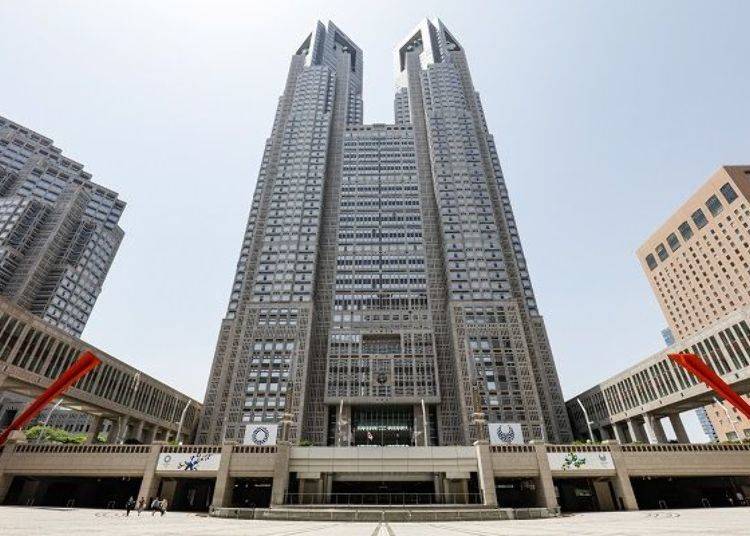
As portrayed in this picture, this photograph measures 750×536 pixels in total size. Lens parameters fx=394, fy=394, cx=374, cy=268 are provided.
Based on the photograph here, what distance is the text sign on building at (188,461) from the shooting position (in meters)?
44.2

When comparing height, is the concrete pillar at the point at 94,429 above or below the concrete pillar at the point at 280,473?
above

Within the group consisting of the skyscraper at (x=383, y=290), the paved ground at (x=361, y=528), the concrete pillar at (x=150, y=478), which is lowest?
the paved ground at (x=361, y=528)

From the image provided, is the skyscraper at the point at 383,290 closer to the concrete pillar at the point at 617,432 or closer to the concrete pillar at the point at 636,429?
the concrete pillar at the point at 617,432

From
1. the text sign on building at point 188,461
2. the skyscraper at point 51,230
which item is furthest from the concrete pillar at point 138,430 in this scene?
the skyscraper at point 51,230

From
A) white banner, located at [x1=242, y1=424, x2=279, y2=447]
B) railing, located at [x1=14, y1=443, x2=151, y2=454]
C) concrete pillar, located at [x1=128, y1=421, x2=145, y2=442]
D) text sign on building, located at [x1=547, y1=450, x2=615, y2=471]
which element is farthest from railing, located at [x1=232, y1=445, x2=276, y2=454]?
concrete pillar, located at [x1=128, y1=421, x2=145, y2=442]

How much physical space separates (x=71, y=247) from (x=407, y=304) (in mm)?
120976

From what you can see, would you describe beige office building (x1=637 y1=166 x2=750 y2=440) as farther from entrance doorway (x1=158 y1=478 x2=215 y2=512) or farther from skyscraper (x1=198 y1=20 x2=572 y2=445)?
entrance doorway (x1=158 y1=478 x2=215 y2=512)

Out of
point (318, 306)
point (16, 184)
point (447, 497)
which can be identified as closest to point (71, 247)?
point (16, 184)

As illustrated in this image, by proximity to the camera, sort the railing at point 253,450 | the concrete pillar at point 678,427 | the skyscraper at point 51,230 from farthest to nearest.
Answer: the skyscraper at point 51,230 < the concrete pillar at point 678,427 < the railing at point 253,450

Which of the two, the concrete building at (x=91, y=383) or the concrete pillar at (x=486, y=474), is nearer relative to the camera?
the concrete pillar at (x=486, y=474)

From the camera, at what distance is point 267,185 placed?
408ft

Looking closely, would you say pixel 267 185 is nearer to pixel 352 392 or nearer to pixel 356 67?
pixel 352 392

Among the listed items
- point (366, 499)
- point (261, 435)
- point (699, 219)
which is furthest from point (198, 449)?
point (699, 219)

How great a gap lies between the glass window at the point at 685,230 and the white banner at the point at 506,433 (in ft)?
334
